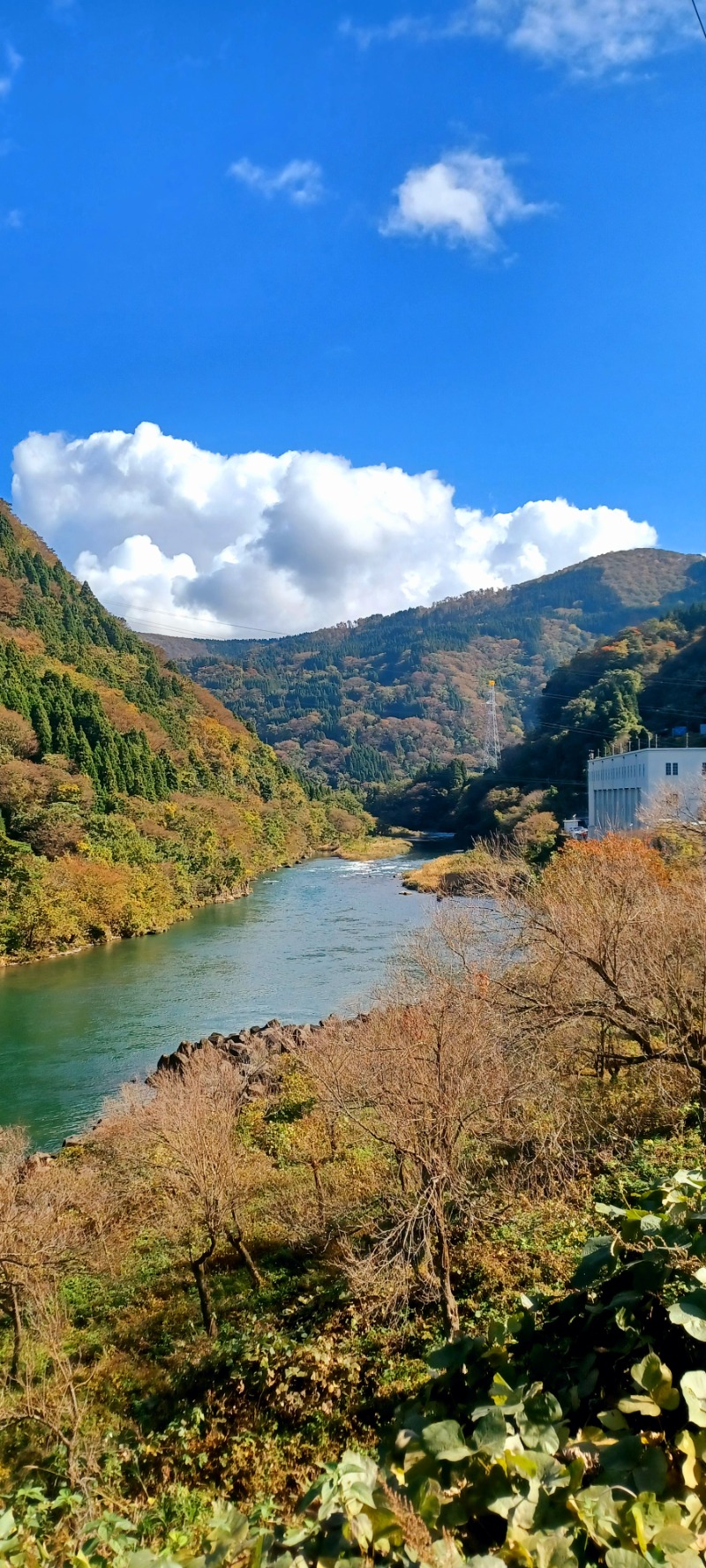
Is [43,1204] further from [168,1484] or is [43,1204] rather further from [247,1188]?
[168,1484]

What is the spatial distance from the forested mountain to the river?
80.2 meters

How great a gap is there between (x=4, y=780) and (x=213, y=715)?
4226cm

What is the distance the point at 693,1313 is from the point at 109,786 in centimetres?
4398

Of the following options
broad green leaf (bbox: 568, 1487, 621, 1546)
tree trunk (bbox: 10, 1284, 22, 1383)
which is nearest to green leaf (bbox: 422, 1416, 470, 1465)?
broad green leaf (bbox: 568, 1487, 621, 1546)

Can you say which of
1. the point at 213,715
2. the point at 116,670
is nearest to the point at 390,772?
the point at 213,715

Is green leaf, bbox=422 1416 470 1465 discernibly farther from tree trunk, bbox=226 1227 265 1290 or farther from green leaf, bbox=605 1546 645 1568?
tree trunk, bbox=226 1227 265 1290

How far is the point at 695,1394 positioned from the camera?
1.96 metres

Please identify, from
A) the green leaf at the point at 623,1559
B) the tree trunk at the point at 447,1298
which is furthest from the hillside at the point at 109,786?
the green leaf at the point at 623,1559

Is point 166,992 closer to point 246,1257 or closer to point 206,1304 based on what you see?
point 246,1257

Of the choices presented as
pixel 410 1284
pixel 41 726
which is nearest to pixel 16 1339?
pixel 410 1284

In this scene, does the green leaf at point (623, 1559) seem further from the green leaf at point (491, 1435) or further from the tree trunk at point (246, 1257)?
the tree trunk at point (246, 1257)

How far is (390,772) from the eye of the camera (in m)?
118

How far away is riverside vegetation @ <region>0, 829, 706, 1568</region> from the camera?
1843 mm

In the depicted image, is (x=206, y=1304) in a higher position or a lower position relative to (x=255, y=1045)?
higher
